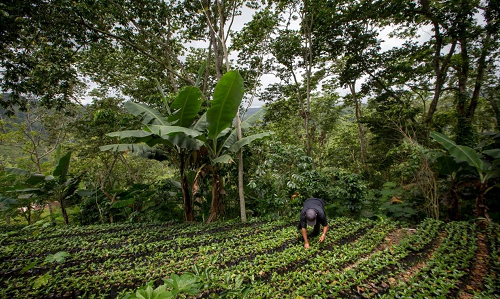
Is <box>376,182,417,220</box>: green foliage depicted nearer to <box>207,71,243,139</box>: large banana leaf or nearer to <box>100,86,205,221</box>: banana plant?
<box>207,71,243,139</box>: large banana leaf

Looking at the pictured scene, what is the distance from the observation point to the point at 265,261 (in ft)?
10.4

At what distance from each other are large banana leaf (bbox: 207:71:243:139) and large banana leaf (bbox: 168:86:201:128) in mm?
462

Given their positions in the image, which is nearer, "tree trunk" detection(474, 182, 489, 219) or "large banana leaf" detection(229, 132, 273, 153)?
"tree trunk" detection(474, 182, 489, 219)

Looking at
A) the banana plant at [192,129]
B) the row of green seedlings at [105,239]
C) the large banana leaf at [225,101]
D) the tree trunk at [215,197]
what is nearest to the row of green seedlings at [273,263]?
the row of green seedlings at [105,239]

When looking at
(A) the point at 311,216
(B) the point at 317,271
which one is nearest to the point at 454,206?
(A) the point at 311,216

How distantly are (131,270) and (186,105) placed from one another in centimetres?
307

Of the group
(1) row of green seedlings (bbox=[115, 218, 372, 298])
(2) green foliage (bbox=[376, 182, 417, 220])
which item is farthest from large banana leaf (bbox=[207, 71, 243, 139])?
(2) green foliage (bbox=[376, 182, 417, 220])

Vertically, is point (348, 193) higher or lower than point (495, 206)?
higher

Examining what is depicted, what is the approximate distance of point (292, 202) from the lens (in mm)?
5273

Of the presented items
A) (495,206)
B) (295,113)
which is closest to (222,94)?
(495,206)

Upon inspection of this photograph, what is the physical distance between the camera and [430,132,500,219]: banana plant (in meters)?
4.12

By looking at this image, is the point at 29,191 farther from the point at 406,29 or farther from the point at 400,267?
the point at 406,29

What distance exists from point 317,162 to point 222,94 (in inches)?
418

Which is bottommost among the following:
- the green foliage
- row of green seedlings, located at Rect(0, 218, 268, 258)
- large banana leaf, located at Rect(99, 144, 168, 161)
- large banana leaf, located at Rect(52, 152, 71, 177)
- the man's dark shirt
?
the green foliage
